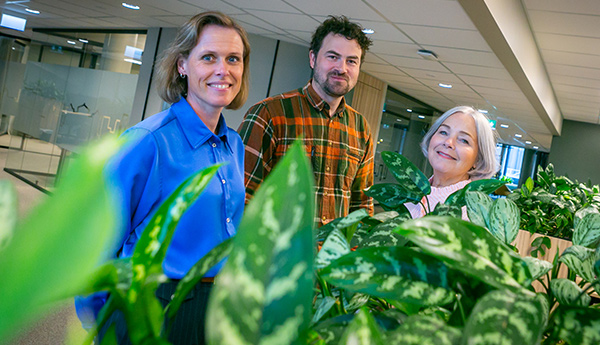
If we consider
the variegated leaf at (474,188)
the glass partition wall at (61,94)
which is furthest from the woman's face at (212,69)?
the glass partition wall at (61,94)

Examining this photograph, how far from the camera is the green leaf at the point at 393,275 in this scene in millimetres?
422

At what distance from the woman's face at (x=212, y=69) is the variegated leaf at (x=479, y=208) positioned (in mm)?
1292

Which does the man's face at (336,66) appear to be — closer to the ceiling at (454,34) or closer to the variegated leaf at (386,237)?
the ceiling at (454,34)

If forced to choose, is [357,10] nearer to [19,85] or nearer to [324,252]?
[324,252]

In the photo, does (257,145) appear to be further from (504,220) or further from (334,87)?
(504,220)

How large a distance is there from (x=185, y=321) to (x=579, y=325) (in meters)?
0.49

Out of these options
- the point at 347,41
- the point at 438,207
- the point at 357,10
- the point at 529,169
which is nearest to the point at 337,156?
the point at 347,41

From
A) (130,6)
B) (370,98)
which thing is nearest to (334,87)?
(130,6)

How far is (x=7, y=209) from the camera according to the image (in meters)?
0.25

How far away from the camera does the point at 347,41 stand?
2586 mm

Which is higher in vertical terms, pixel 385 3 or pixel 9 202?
pixel 385 3

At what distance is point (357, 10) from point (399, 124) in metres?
5.95

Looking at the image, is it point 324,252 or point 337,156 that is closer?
point 324,252

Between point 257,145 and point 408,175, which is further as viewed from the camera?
point 257,145
